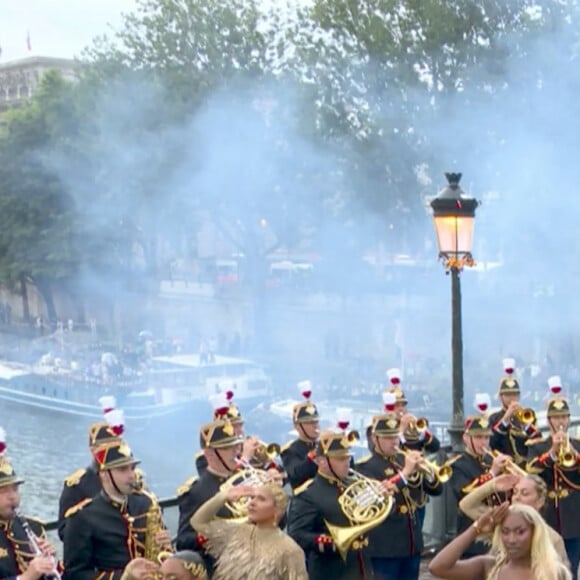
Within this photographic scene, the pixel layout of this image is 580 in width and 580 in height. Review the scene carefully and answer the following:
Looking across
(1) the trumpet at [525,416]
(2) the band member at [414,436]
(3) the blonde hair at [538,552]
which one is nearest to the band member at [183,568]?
(3) the blonde hair at [538,552]

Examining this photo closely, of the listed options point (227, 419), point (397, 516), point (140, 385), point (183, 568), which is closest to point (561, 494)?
point (397, 516)

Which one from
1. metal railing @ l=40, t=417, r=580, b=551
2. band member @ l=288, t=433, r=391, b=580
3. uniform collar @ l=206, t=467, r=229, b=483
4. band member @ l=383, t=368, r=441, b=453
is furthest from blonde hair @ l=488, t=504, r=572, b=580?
metal railing @ l=40, t=417, r=580, b=551

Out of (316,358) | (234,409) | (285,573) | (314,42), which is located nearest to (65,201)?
(316,358)

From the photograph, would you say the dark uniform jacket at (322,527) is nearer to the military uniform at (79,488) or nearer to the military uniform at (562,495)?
the military uniform at (79,488)

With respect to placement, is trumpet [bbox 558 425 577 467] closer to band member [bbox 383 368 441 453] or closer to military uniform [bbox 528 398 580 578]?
military uniform [bbox 528 398 580 578]

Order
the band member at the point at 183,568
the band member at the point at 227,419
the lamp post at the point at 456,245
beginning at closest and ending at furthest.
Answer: the band member at the point at 183,568 < the band member at the point at 227,419 < the lamp post at the point at 456,245

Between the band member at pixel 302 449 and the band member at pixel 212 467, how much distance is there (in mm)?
1512

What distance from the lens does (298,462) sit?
32.7 ft

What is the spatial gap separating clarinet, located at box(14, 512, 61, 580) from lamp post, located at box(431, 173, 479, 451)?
5574 mm

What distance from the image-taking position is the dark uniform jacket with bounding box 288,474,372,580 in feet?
26.7

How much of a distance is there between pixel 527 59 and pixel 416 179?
5.14m

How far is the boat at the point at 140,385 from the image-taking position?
37875 millimetres

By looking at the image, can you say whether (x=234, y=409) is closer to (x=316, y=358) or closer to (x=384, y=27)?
(x=384, y=27)

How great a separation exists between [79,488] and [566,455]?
157 inches
